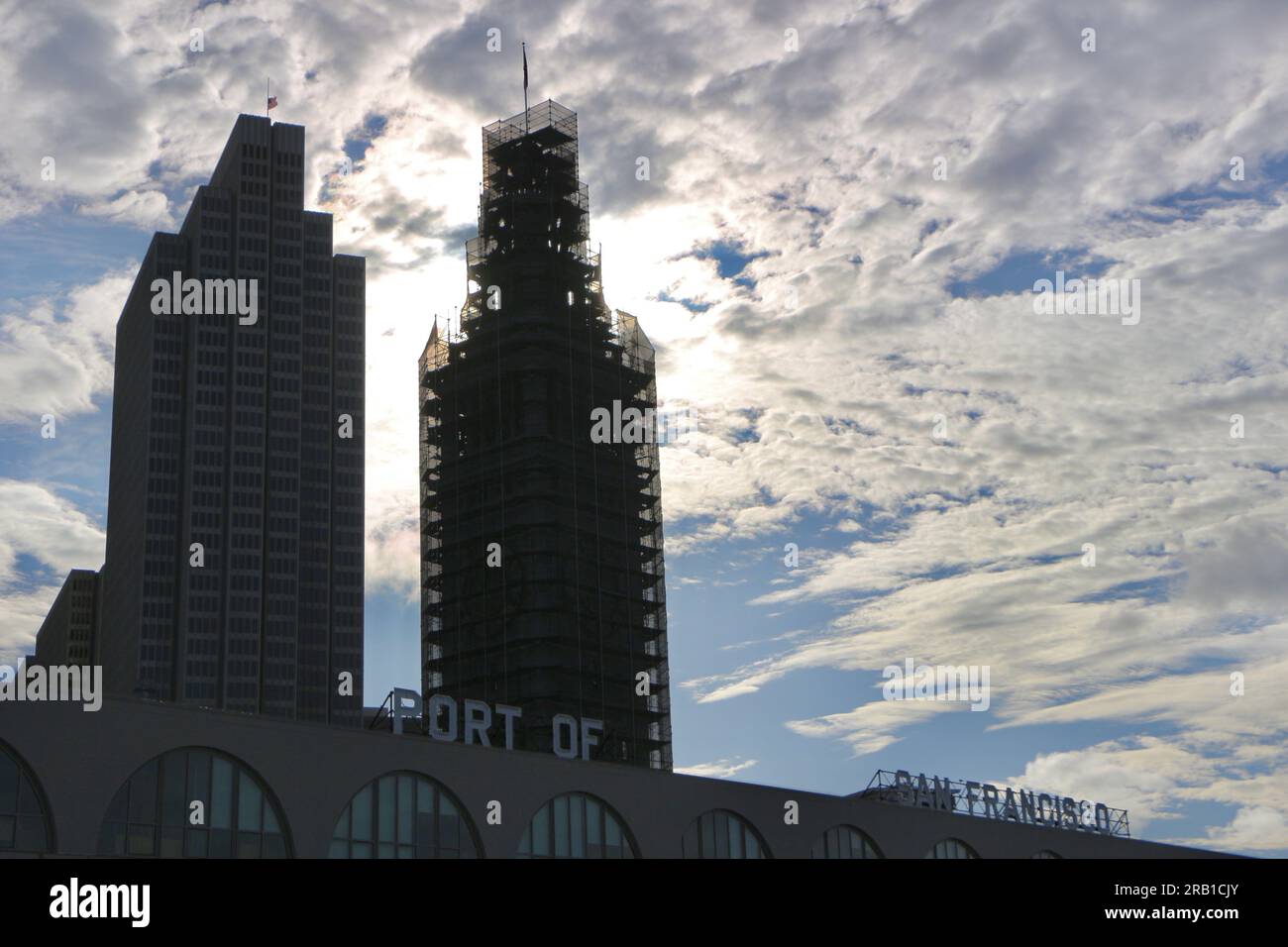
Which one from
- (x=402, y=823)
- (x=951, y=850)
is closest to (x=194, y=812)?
(x=402, y=823)

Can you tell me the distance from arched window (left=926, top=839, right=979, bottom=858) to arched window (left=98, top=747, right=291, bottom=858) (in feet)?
130

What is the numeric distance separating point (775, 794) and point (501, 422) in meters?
79.5

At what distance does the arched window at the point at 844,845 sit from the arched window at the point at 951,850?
5072 mm

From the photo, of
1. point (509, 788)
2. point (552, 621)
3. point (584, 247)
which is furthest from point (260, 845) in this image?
point (584, 247)

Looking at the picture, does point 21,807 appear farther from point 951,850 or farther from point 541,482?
point 541,482

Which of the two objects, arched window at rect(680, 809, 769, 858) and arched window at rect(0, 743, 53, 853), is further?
arched window at rect(680, 809, 769, 858)

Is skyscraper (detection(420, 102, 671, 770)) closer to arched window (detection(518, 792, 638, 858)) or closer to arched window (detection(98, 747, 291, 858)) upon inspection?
arched window (detection(518, 792, 638, 858))

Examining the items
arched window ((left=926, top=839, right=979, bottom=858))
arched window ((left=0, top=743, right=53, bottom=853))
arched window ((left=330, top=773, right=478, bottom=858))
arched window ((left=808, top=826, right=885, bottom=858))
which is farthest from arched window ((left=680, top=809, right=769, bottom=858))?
arched window ((left=0, top=743, right=53, bottom=853))

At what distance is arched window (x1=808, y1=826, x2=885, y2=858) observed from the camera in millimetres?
74250

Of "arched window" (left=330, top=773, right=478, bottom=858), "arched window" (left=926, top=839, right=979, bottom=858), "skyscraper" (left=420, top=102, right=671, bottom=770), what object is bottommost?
"arched window" (left=926, top=839, right=979, bottom=858)

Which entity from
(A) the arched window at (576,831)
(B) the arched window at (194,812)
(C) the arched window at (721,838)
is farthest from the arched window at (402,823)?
(C) the arched window at (721,838)

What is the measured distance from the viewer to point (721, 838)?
70.2 m
